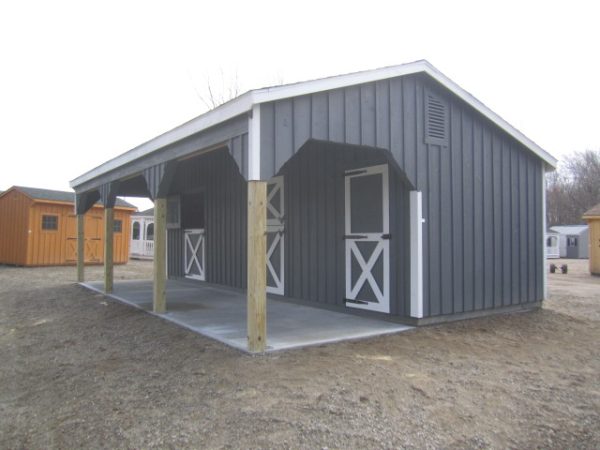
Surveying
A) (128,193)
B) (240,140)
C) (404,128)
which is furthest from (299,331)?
(128,193)

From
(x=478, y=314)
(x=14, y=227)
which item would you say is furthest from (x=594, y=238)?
(x=14, y=227)

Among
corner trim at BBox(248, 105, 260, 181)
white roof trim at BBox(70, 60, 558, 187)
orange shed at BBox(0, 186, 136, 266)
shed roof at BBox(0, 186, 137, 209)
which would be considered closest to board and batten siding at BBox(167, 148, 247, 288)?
white roof trim at BBox(70, 60, 558, 187)

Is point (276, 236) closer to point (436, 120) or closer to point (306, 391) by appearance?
point (436, 120)

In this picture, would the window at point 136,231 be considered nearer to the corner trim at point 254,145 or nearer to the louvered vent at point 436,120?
the louvered vent at point 436,120

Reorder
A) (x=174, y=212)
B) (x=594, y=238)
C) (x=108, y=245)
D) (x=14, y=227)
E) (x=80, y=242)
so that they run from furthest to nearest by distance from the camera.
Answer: (x=14, y=227)
(x=594, y=238)
(x=174, y=212)
(x=80, y=242)
(x=108, y=245)

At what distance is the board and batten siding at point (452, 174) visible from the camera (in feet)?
15.5

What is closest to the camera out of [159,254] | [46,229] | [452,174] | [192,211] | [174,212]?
[452,174]

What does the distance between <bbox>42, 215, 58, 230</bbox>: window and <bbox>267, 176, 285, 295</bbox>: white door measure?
11.9m

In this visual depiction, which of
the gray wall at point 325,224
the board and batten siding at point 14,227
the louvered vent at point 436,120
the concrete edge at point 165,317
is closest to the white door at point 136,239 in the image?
the board and batten siding at point 14,227

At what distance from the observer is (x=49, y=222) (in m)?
16.6

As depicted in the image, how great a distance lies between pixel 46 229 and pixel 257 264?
49.0ft

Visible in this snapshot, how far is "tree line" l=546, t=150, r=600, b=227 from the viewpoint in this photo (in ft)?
121

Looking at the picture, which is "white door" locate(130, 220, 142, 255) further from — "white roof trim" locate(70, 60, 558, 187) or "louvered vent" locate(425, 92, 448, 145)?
"louvered vent" locate(425, 92, 448, 145)

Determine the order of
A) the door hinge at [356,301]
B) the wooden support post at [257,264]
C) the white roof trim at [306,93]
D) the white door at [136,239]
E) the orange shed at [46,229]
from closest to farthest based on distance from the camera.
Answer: the wooden support post at [257,264], the white roof trim at [306,93], the door hinge at [356,301], the orange shed at [46,229], the white door at [136,239]
